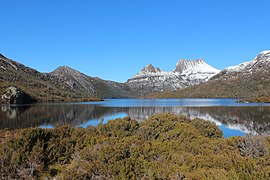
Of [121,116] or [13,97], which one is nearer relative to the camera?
[121,116]

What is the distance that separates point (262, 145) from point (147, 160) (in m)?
9.50

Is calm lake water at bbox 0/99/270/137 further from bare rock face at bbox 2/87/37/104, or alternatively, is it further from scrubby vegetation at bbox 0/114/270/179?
bare rock face at bbox 2/87/37/104

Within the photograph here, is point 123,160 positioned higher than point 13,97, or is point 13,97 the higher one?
point 13,97

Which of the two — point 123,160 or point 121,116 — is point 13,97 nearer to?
point 121,116

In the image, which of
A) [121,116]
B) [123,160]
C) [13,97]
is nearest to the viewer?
[123,160]

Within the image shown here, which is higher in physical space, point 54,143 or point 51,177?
point 54,143

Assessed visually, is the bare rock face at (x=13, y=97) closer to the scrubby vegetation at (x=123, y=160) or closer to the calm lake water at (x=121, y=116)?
the calm lake water at (x=121, y=116)

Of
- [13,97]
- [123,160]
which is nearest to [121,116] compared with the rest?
[123,160]

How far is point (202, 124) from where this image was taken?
28906 millimetres

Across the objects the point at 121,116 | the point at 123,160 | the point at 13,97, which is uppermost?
the point at 13,97

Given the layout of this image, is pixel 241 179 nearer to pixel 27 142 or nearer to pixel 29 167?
pixel 29 167

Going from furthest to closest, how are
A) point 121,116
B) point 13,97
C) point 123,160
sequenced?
point 13,97, point 121,116, point 123,160

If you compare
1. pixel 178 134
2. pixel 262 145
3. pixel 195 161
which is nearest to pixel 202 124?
pixel 178 134

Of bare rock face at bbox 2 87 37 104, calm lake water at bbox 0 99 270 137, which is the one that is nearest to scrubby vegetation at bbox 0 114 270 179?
calm lake water at bbox 0 99 270 137
